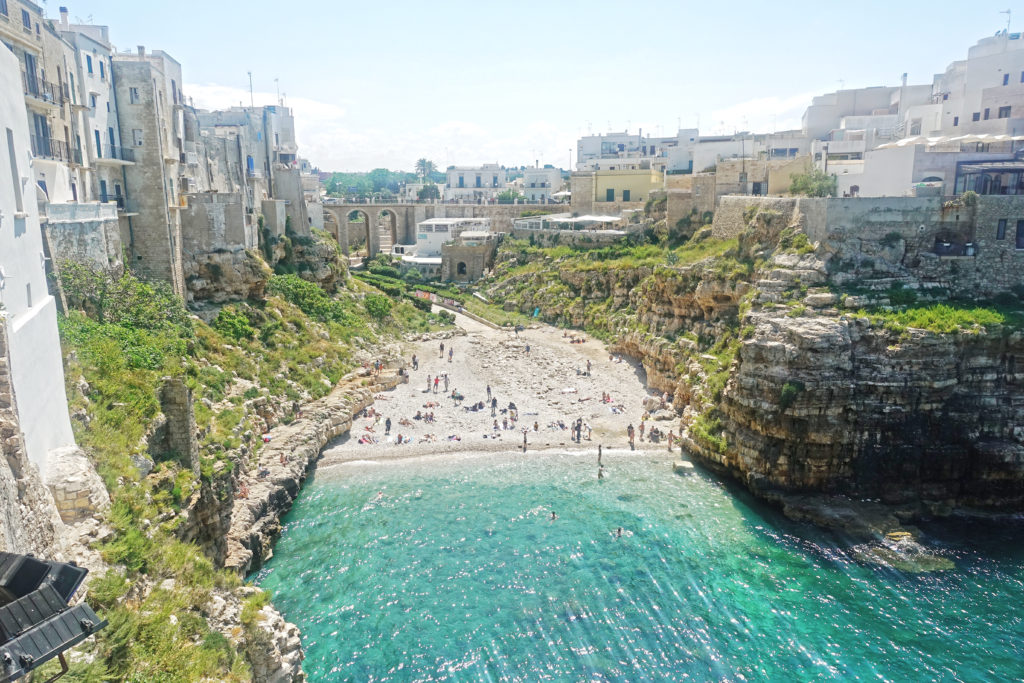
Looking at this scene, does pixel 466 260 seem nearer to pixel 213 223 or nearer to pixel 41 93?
pixel 213 223

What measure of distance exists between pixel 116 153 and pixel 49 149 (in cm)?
485

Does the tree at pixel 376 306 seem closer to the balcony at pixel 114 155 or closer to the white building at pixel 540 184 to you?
the balcony at pixel 114 155

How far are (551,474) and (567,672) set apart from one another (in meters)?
10.4

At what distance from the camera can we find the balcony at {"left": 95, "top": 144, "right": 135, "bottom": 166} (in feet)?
86.2

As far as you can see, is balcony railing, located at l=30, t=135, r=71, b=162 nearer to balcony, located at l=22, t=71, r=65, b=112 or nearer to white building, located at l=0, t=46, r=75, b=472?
balcony, located at l=22, t=71, r=65, b=112

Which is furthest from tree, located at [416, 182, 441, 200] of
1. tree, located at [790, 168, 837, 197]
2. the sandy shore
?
tree, located at [790, 168, 837, 197]

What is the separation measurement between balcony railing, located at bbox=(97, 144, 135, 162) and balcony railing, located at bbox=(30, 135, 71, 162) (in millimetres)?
2298

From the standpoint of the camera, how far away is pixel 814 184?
3519 cm

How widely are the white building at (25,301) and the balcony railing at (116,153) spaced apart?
14193mm

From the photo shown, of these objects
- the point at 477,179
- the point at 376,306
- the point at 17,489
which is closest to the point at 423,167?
the point at 477,179

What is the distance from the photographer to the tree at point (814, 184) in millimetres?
34844

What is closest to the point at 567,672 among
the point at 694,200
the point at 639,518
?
the point at 639,518

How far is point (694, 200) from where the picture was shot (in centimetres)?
4425

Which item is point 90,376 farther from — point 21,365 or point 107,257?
point 107,257
